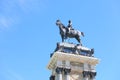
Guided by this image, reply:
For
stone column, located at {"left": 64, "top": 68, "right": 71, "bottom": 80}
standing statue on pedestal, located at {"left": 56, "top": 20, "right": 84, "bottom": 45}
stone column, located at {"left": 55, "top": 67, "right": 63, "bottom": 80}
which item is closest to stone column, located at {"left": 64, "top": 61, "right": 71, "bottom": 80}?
Answer: stone column, located at {"left": 64, "top": 68, "right": 71, "bottom": 80}

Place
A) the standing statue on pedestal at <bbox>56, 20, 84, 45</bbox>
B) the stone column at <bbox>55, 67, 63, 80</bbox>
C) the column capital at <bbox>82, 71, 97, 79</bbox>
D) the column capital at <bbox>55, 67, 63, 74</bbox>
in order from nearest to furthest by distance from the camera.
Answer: the stone column at <bbox>55, 67, 63, 80</bbox>
the column capital at <bbox>55, 67, 63, 74</bbox>
the column capital at <bbox>82, 71, 97, 79</bbox>
the standing statue on pedestal at <bbox>56, 20, 84, 45</bbox>

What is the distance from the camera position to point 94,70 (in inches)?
1978

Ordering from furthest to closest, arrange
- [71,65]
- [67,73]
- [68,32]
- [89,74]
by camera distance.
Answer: [68,32], [89,74], [71,65], [67,73]

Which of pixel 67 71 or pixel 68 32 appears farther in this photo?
pixel 68 32

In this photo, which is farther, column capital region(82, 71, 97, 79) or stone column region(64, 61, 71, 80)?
column capital region(82, 71, 97, 79)

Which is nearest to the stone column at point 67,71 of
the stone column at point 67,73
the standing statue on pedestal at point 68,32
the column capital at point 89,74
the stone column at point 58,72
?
the stone column at point 67,73

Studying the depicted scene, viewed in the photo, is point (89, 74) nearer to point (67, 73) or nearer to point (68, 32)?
point (67, 73)

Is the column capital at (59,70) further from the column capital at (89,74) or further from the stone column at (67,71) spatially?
the column capital at (89,74)

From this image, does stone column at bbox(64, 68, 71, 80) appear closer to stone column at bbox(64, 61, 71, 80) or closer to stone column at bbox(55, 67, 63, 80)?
stone column at bbox(64, 61, 71, 80)

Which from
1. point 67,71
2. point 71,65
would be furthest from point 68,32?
point 67,71

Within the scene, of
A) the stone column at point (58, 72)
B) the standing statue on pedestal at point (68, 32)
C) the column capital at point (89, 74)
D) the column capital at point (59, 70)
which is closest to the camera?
the stone column at point (58, 72)

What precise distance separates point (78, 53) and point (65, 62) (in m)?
2.09

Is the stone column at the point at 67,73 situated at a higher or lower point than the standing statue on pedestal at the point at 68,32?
lower

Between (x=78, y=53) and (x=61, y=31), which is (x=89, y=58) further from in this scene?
(x=61, y=31)
